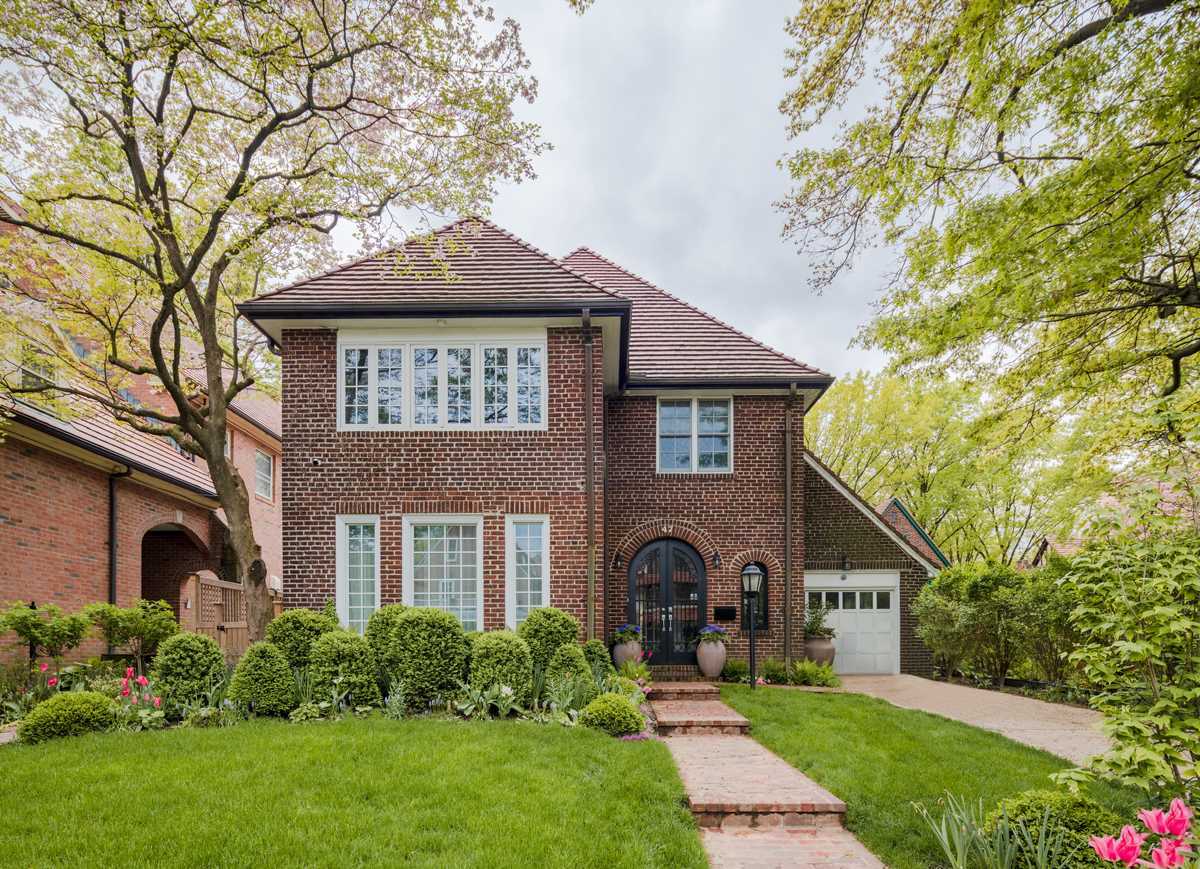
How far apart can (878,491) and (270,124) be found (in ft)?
77.9

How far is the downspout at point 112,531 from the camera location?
1370cm

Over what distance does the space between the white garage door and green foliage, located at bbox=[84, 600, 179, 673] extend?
42.0ft

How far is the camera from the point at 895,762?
704cm

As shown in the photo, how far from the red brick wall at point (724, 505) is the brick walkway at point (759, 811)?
18.3ft

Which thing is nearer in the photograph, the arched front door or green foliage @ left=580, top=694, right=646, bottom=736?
green foliage @ left=580, top=694, right=646, bottom=736

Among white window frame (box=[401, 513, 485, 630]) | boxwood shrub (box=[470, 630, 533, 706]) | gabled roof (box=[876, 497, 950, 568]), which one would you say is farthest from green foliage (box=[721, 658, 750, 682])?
gabled roof (box=[876, 497, 950, 568])

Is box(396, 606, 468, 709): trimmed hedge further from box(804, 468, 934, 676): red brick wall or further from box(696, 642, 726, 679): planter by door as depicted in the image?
box(804, 468, 934, 676): red brick wall

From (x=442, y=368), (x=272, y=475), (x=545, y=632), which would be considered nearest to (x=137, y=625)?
(x=442, y=368)

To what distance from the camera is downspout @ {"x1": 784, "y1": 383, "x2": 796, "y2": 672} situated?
13.2 m

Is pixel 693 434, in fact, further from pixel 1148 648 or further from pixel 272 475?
pixel 272 475

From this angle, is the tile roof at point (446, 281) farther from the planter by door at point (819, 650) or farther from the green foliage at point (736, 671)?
the planter by door at point (819, 650)

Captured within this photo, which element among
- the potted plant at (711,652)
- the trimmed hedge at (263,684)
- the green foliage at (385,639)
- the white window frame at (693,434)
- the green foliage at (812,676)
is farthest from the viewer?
the white window frame at (693,434)

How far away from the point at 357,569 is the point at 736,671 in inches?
282

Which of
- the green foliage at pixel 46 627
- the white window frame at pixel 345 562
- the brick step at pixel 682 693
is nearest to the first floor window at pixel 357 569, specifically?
the white window frame at pixel 345 562
